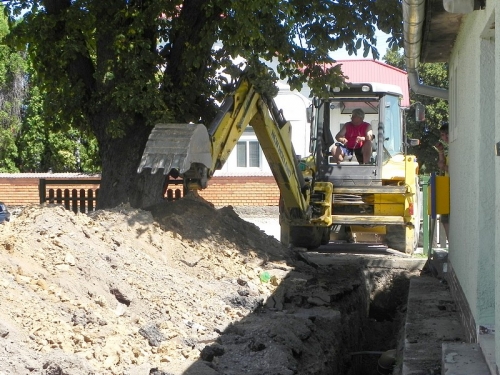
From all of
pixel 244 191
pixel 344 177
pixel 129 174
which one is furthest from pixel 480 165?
pixel 244 191

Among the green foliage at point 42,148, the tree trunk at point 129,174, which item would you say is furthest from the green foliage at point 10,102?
the tree trunk at point 129,174

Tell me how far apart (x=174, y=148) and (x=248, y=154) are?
84.9 feet

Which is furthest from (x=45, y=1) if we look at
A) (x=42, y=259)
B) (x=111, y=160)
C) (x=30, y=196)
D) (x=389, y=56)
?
(x=389, y=56)

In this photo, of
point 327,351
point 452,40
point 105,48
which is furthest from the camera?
point 105,48

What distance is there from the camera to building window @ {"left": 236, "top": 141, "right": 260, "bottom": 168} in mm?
34094

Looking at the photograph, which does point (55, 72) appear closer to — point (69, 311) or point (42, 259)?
point (42, 259)

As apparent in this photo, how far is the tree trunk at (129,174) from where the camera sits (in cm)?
1205

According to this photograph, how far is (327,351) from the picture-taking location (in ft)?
27.8

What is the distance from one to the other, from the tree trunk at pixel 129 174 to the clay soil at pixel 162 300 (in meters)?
0.76

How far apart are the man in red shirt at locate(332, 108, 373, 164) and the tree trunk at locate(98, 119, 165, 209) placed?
9.75ft

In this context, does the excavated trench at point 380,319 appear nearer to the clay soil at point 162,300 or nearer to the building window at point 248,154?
the clay soil at point 162,300

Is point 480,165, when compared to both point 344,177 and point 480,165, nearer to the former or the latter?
point 480,165

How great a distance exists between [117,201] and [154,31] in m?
2.45

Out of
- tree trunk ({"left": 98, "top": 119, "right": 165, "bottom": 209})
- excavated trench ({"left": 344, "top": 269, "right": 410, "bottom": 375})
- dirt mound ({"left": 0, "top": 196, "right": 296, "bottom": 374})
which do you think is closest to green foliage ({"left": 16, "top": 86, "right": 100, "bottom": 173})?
tree trunk ({"left": 98, "top": 119, "right": 165, "bottom": 209})
